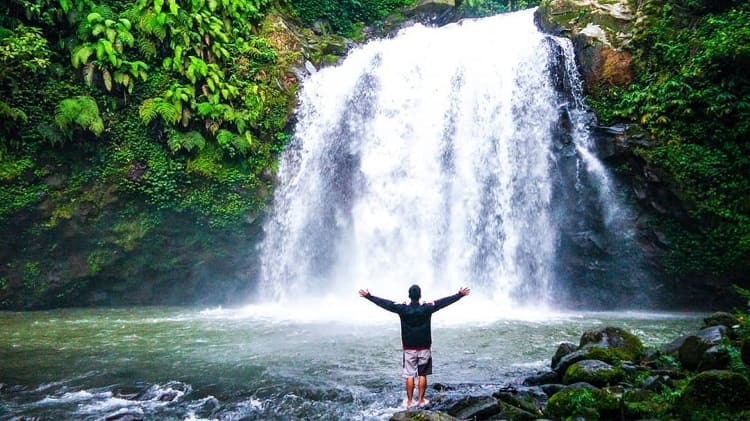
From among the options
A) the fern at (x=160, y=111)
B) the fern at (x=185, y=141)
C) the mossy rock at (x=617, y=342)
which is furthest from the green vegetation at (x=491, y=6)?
the mossy rock at (x=617, y=342)

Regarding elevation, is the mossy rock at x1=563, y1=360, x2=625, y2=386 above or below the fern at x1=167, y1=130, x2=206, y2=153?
below

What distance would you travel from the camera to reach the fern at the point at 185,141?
15555 mm

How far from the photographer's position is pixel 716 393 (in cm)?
491

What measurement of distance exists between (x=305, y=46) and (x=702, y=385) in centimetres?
1731

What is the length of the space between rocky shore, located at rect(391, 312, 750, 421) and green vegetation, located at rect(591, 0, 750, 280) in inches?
300

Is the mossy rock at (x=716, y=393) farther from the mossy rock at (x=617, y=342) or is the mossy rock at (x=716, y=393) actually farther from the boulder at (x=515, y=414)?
the mossy rock at (x=617, y=342)

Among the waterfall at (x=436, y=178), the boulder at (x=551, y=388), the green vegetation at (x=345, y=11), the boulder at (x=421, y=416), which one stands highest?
the green vegetation at (x=345, y=11)

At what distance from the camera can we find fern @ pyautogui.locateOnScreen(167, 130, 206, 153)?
51.0 feet

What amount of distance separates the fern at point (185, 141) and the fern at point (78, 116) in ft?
5.92

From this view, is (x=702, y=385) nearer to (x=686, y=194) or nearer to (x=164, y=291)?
(x=686, y=194)

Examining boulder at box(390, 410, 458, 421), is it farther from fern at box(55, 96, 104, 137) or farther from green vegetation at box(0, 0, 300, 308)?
fern at box(55, 96, 104, 137)

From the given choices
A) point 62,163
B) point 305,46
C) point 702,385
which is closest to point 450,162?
point 305,46

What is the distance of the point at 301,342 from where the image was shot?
10.7 meters

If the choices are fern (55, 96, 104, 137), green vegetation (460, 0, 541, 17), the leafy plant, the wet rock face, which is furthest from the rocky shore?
green vegetation (460, 0, 541, 17)
